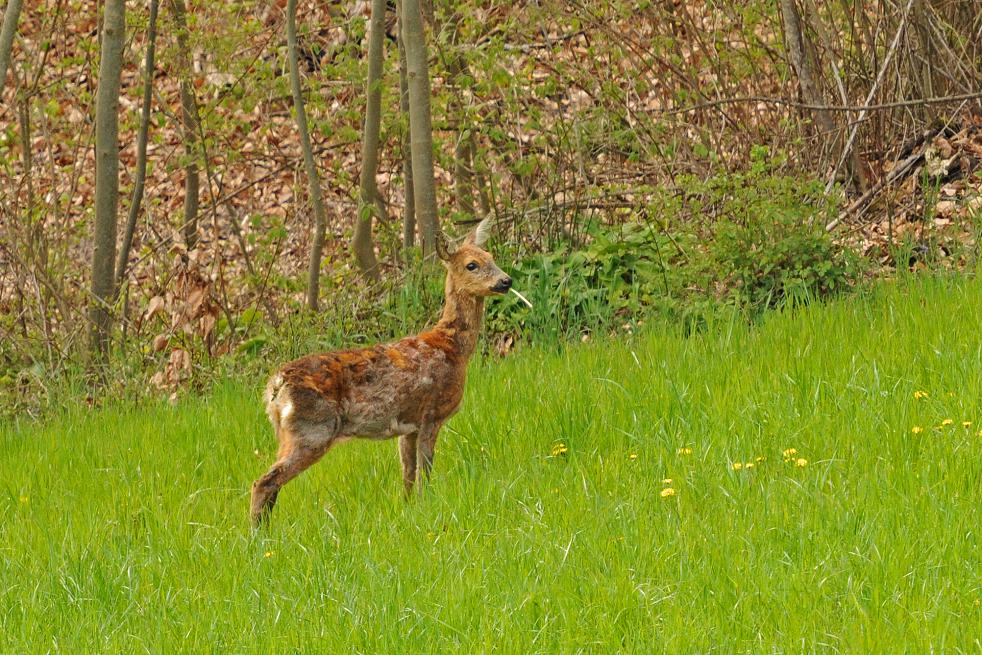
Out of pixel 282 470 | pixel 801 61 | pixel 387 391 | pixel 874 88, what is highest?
pixel 801 61

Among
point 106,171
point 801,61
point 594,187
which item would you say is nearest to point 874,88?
point 801,61

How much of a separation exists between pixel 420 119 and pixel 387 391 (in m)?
4.47

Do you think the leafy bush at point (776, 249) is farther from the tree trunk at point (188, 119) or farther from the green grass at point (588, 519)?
the tree trunk at point (188, 119)

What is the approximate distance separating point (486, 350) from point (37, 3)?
12.0 metres

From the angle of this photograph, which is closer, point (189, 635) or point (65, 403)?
A: point (189, 635)

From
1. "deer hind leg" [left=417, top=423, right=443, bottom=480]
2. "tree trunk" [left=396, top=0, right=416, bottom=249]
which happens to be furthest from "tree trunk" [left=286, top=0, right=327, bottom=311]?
"deer hind leg" [left=417, top=423, right=443, bottom=480]

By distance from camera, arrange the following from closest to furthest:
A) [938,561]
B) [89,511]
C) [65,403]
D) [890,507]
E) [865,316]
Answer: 1. [938,561]
2. [890,507]
3. [89,511]
4. [865,316]
5. [65,403]

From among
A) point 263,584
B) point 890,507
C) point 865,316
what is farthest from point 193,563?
point 865,316

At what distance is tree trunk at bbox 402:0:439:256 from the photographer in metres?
11.2

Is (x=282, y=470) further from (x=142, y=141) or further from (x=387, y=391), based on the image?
(x=142, y=141)

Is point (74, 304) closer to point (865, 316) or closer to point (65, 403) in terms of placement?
point (65, 403)

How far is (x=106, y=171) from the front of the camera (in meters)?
11.6

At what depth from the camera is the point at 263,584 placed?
583 centimetres

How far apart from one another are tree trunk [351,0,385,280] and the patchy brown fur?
12.6 feet
